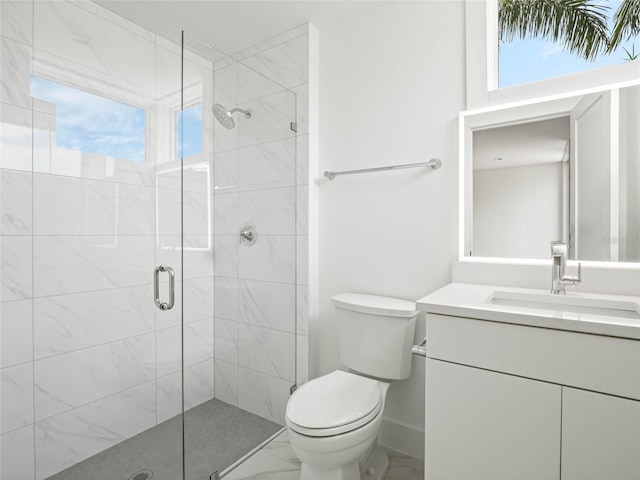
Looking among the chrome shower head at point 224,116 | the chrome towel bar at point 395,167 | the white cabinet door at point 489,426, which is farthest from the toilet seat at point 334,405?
the chrome shower head at point 224,116

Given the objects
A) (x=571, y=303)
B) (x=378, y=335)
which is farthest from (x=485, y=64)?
(x=378, y=335)

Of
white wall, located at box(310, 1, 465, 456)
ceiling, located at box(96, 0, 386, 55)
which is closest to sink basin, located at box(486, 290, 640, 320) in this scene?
white wall, located at box(310, 1, 465, 456)

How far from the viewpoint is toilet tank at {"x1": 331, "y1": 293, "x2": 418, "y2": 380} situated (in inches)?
62.1

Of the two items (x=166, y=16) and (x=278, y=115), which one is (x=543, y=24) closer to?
(x=278, y=115)

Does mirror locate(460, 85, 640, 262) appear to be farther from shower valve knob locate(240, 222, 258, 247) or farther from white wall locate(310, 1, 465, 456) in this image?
shower valve knob locate(240, 222, 258, 247)

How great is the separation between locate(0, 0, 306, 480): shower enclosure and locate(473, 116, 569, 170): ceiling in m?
1.02

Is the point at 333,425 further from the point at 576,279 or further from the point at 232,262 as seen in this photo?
the point at 576,279

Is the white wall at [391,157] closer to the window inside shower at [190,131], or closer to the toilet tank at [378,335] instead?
the toilet tank at [378,335]

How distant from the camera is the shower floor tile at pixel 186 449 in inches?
60.5

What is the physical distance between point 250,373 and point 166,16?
209cm

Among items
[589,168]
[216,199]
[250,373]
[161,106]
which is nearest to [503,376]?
[589,168]

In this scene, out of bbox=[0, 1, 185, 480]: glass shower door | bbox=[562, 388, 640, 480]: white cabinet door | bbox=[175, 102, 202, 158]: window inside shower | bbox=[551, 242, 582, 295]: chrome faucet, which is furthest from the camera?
bbox=[175, 102, 202, 158]: window inside shower

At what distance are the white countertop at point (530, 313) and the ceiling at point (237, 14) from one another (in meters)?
1.63

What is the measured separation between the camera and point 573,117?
141 cm
